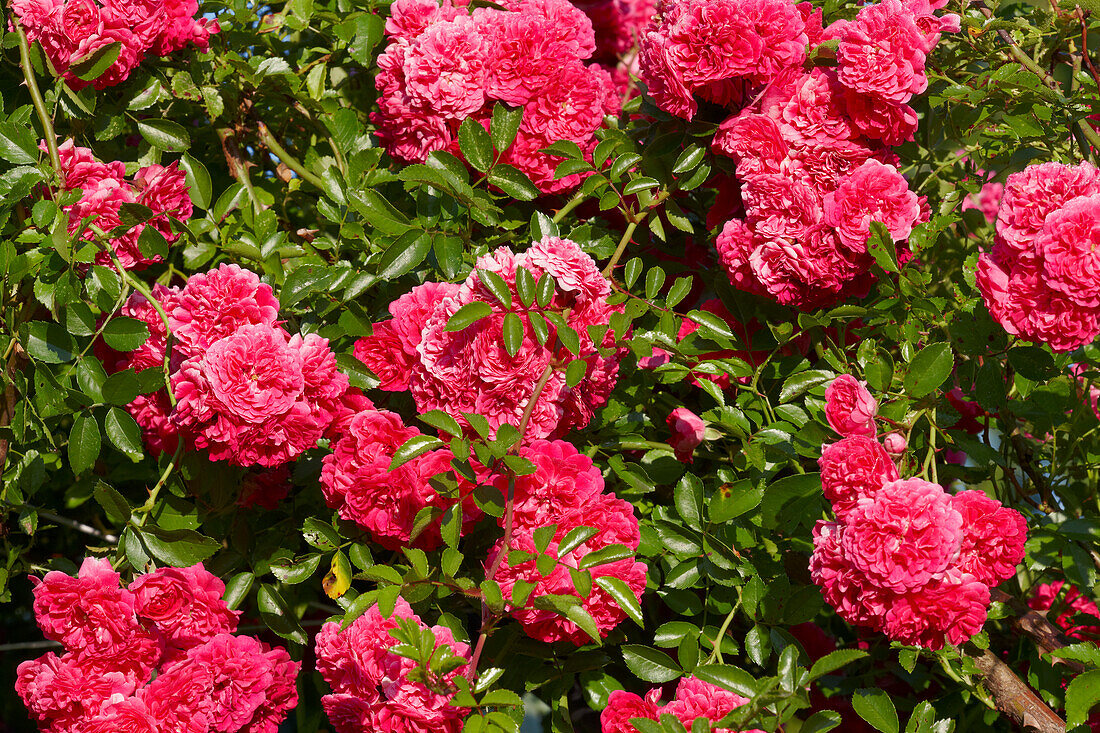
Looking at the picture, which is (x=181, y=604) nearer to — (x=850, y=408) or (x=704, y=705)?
(x=704, y=705)

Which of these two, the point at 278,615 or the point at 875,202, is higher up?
the point at 875,202

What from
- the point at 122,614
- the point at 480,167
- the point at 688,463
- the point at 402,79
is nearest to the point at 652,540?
the point at 688,463

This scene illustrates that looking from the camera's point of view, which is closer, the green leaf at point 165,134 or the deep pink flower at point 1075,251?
the deep pink flower at point 1075,251

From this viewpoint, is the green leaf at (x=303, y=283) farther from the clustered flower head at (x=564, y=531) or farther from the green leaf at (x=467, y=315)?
the clustered flower head at (x=564, y=531)

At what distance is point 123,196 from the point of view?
149cm

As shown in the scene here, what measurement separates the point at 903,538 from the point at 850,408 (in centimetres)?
19

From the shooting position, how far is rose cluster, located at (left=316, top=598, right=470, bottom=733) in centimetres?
112

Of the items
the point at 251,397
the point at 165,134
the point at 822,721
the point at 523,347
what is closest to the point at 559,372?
the point at 523,347

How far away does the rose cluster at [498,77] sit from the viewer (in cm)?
149

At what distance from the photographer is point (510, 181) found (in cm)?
146

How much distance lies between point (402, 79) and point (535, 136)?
0.84 ft

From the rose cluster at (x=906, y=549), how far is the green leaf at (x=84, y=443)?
99 cm

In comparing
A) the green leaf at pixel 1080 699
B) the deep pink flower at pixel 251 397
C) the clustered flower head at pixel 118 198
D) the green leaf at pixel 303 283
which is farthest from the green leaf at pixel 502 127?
the green leaf at pixel 1080 699

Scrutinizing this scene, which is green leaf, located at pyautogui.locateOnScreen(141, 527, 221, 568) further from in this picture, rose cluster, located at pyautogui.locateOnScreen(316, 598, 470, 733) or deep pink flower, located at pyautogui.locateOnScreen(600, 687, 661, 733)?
deep pink flower, located at pyautogui.locateOnScreen(600, 687, 661, 733)
